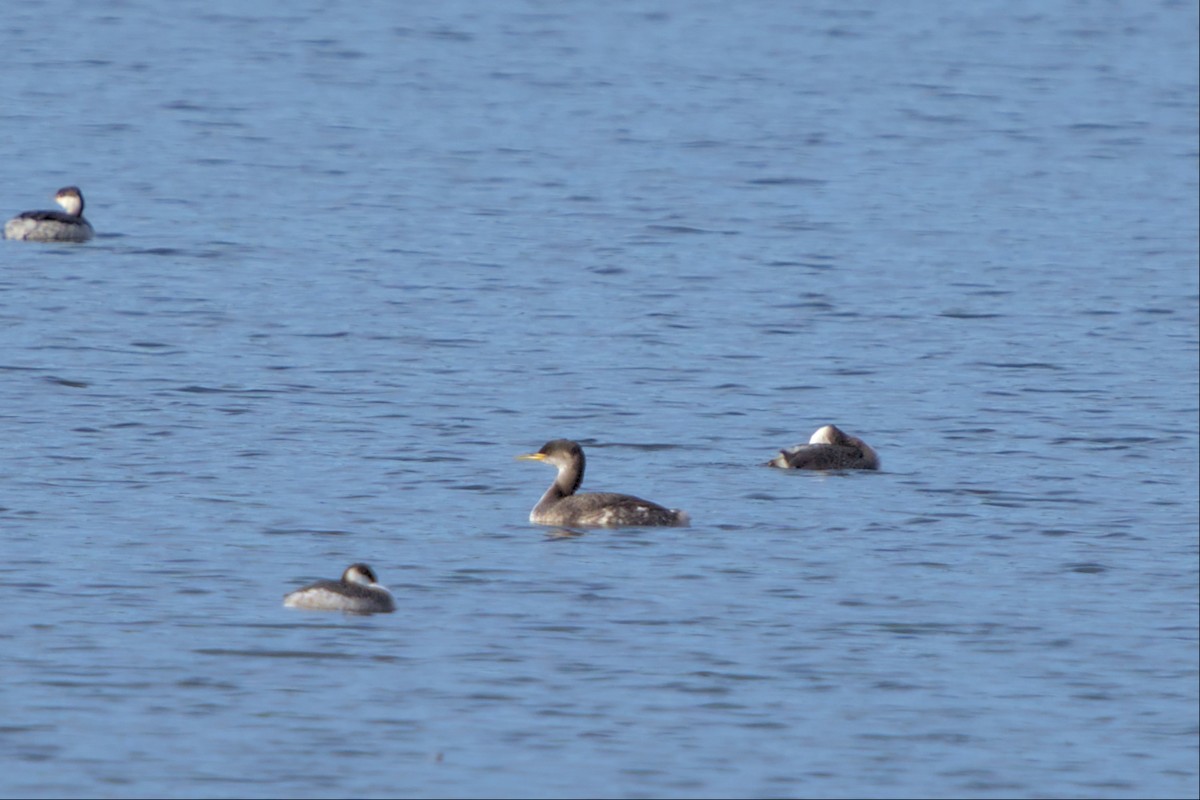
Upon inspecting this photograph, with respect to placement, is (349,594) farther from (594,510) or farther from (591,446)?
(591,446)

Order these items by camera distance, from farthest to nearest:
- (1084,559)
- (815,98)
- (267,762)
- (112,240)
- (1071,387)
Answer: (815,98)
(112,240)
(1071,387)
(1084,559)
(267,762)

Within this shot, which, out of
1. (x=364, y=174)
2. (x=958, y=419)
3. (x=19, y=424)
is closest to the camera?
(x=19, y=424)

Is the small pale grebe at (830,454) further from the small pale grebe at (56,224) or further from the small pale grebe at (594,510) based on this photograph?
the small pale grebe at (56,224)

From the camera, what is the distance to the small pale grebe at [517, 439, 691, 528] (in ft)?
57.1

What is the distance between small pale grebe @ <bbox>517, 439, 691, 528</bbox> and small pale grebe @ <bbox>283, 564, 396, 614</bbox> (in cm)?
311

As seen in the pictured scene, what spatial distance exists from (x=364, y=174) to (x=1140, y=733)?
27.7 metres

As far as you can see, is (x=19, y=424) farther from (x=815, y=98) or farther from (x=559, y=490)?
(x=815, y=98)

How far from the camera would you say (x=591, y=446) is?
67.6ft

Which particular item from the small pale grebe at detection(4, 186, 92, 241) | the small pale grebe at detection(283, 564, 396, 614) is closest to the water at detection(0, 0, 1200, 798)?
the small pale grebe at detection(283, 564, 396, 614)

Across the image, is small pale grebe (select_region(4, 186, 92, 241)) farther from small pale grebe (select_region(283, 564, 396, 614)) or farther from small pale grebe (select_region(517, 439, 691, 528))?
small pale grebe (select_region(283, 564, 396, 614))

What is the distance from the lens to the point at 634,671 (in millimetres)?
13766

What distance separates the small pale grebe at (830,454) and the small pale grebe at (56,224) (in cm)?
1353

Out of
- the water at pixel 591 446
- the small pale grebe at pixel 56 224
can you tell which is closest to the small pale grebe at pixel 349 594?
the water at pixel 591 446

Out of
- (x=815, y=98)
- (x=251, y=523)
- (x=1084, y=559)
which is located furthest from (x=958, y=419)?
(x=815, y=98)
